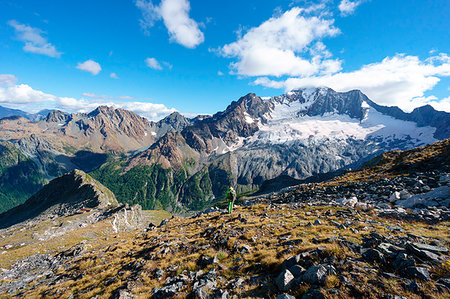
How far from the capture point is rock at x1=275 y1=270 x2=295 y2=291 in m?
8.13

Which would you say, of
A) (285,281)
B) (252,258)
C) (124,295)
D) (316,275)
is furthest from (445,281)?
(124,295)

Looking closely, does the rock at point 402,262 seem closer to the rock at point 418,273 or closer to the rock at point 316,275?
the rock at point 418,273

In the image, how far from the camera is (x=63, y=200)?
5251 inches

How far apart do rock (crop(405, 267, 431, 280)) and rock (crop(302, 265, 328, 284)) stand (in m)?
2.85

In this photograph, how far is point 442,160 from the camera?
91.5 feet

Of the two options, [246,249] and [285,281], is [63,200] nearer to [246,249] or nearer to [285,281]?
[246,249]

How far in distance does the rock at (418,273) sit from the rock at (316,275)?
9.34 feet

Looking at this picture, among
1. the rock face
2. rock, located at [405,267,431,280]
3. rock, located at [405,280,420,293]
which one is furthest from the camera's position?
the rock face

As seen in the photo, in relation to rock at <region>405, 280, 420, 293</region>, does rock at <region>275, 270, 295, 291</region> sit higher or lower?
lower

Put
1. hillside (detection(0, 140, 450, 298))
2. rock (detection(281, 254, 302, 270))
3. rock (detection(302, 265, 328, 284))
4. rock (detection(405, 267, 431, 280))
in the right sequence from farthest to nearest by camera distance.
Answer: rock (detection(281, 254, 302, 270)) → rock (detection(302, 265, 328, 284)) → hillside (detection(0, 140, 450, 298)) → rock (detection(405, 267, 431, 280))

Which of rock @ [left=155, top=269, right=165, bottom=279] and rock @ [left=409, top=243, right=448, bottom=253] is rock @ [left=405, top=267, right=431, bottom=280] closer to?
rock @ [left=409, top=243, right=448, bottom=253]

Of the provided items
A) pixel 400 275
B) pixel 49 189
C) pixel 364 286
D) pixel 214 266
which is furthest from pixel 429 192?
pixel 49 189

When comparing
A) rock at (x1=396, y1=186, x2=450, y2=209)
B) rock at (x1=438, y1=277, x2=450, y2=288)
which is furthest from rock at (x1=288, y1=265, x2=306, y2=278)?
rock at (x1=396, y1=186, x2=450, y2=209)

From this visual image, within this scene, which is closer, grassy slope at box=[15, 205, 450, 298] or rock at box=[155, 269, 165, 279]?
grassy slope at box=[15, 205, 450, 298]
